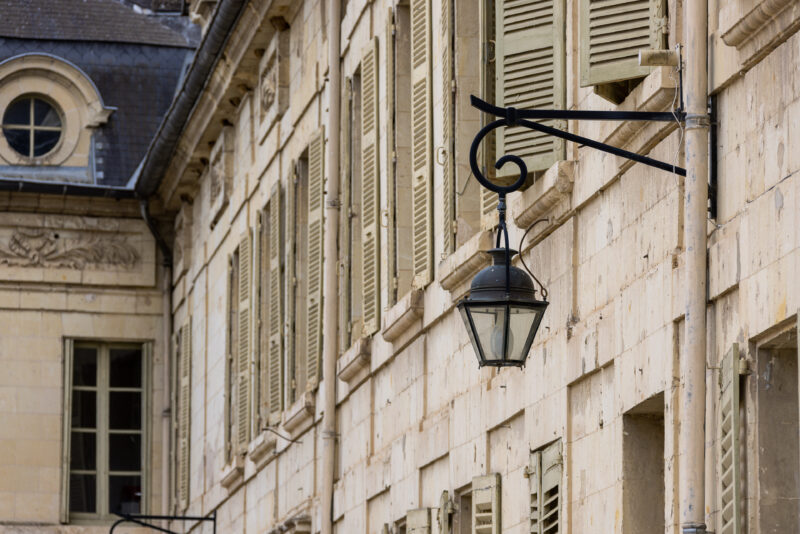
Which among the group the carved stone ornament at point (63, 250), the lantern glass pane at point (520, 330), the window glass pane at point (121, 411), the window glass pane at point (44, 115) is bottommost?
the lantern glass pane at point (520, 330)

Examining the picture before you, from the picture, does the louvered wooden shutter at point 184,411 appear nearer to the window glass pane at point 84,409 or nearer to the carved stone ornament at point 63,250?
the window glass pane at point 84,409

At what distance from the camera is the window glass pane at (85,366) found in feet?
83.2

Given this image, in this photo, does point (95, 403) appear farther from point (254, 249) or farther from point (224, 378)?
point (254, 249)

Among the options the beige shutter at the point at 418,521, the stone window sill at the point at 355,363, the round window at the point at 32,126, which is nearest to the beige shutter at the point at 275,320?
the stone window sill at the point at 355,363

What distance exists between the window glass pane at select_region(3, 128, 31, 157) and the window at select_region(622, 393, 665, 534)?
17759mm

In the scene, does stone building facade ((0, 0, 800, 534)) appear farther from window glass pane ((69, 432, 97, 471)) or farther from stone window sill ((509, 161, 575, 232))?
window glass pane ((69, 432, 97, 471))

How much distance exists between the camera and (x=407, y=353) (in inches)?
516

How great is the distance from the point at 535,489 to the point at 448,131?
262 cm

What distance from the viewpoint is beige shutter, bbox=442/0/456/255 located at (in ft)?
38.8

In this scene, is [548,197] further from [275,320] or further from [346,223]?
[275,320]

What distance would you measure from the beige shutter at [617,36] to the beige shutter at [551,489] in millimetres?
1922

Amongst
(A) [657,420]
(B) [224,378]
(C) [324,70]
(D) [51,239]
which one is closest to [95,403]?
(D) [51,239]

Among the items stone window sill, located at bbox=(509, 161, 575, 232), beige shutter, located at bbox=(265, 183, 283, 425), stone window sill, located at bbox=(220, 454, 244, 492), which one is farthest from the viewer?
stone window sill, located at bbox=(220, 454, 244, 492)

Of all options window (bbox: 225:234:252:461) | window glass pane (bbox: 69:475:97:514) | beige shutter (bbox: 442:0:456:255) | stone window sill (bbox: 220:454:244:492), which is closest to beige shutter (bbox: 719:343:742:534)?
beige shutter (bbox: 442:0:456:255)
